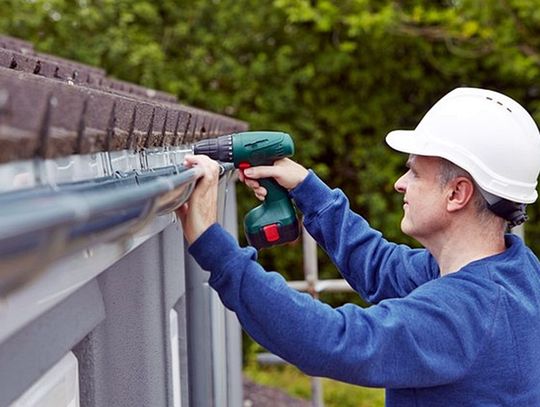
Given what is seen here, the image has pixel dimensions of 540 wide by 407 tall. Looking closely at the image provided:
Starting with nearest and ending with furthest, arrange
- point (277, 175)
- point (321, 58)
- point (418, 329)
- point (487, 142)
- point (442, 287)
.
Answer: point (418, 329), point (442, 287), point (487, 142), point (277, 175), point (321, 58)

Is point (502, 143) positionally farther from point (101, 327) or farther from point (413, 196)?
point (101, 327)

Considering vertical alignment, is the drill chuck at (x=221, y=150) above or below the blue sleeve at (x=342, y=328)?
above

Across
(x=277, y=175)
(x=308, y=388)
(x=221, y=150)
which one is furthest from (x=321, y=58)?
(x=221, y=150)

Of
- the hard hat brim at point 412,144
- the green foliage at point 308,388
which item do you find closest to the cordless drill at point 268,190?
the hard hat brim at point 412,144

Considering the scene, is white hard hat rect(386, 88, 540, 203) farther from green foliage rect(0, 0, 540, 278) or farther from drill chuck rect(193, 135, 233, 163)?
green foliage rect(0, 0, 540, 278)

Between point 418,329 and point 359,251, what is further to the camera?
point 359,251

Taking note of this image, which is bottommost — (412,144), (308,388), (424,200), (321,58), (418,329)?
(308,388)

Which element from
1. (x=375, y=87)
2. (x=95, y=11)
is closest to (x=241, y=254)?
(x=95, y=11)

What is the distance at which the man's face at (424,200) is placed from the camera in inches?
95.2

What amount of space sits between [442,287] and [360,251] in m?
0.78

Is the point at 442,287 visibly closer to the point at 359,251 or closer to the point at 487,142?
the point at 487,142

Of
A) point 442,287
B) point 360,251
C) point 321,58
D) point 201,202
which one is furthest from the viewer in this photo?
point 321,58

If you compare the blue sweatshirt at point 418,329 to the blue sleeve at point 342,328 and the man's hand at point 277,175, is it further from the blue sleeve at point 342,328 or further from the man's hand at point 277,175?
the man's hand at point 277,175

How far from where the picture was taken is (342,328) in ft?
6.67
